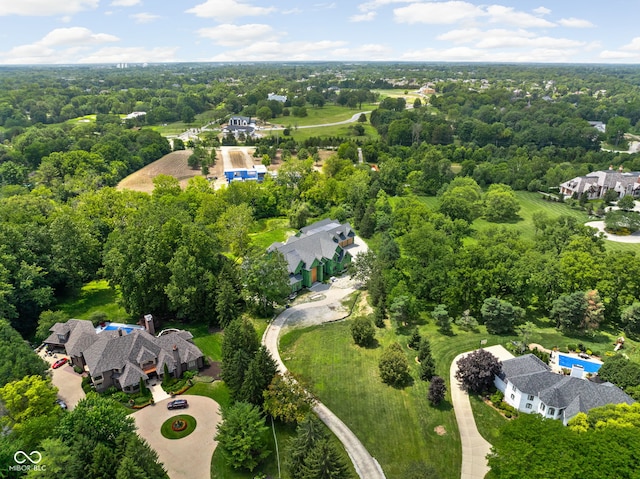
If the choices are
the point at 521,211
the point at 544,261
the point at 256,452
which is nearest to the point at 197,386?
the point at 256,452

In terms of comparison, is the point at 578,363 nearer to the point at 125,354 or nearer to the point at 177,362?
A: the point at 177,362

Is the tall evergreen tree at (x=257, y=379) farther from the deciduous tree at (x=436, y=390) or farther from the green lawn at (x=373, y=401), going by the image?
the deciduous tree at (x=436, y=390)

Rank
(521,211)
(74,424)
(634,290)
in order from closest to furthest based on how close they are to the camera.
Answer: (74,424) < (634,290) < (521,211)

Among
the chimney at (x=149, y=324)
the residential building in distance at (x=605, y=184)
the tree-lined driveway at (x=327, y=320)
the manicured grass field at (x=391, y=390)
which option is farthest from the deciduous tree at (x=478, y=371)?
the residential building in distance at (x=605, y=184)

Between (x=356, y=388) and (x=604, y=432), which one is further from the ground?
(x=604, y=432)

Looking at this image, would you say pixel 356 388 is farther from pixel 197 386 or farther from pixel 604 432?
pixel 604 432

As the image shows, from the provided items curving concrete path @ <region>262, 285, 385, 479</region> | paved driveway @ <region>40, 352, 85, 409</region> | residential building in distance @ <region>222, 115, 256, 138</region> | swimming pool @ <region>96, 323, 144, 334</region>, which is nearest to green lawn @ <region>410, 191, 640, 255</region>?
curving concrete path @ <region>262, 285, 385, 479</region>
